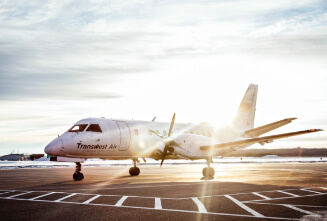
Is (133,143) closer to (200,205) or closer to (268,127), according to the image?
(268,127)

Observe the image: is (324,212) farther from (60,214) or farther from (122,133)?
(122,133)

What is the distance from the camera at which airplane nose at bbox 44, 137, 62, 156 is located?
19.9 meters

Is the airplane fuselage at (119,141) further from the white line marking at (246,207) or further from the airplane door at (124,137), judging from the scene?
the white line marking at (246,207)

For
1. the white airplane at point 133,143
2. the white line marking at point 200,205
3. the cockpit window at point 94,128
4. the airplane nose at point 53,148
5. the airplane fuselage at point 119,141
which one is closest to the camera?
the white line marking at point 200,205

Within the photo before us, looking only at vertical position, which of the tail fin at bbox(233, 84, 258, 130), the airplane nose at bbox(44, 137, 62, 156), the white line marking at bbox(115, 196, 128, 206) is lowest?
the white line marking at bbox(115, 196, 128, 206)

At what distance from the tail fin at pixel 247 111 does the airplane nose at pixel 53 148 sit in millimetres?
18067

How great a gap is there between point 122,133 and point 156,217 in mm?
15532

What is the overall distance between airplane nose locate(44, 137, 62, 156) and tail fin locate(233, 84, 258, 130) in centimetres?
1807

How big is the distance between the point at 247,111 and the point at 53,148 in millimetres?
20308

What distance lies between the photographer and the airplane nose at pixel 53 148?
65.4ft

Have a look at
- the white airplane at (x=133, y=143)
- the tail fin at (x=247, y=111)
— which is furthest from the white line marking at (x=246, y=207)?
the tail fin at (x=247, y=111)

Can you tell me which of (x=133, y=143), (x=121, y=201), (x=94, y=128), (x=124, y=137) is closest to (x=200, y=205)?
(x=121, y=201)

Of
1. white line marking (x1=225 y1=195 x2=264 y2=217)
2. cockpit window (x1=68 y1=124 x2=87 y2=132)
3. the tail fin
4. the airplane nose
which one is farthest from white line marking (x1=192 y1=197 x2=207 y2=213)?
the tail fin

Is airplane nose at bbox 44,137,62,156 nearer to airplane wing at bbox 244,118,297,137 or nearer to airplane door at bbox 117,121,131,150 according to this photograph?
airplane door at bbox 117,121,131,150
